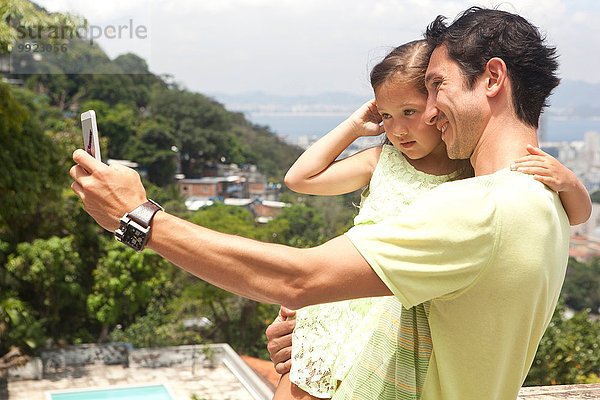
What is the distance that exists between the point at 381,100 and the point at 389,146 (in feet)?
0.31

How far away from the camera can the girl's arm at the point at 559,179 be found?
0.95 m

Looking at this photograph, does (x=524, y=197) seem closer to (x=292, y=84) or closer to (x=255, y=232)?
(x=255, y=232)

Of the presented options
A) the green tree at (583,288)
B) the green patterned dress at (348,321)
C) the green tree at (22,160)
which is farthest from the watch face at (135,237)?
the green tree at (583,288)

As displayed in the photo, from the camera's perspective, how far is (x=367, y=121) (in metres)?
1.41

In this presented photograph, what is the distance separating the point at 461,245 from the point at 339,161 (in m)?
0.60

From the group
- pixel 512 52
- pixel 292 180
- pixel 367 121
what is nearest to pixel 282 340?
pixel 292 180

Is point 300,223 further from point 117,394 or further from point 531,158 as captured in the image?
point 531,158

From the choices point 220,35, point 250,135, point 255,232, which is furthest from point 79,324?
point 220,35

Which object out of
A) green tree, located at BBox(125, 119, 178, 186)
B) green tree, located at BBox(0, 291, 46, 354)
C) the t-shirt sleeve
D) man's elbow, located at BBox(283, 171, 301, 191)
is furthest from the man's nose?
green tree, located at BBox(125, 119, 178, 186)

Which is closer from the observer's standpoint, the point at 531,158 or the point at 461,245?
the point at 461,245

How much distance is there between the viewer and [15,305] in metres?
10.5

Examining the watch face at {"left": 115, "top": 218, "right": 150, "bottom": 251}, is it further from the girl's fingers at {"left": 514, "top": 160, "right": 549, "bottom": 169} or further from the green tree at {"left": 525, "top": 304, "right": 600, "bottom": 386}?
the green tree at {"left": 525, "top": 304, "right": 600, "bottom": 386}

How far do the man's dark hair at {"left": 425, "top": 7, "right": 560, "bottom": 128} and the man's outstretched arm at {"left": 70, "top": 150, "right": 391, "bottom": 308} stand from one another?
296 mm

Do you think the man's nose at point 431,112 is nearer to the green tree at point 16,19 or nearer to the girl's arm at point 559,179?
the girl's arm at point 559,179
